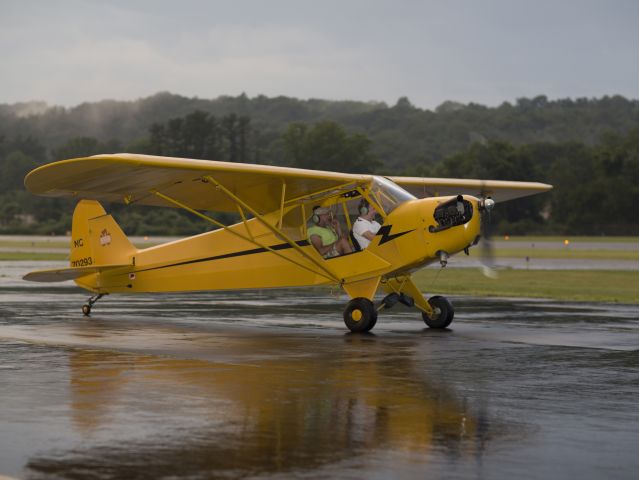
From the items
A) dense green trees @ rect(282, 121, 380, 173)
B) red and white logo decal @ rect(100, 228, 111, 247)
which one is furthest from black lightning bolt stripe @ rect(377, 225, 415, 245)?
dense green trees @ rect(282, 121, 380, 173)

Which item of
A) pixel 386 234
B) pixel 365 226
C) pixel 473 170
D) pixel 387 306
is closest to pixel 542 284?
pixel 387 306

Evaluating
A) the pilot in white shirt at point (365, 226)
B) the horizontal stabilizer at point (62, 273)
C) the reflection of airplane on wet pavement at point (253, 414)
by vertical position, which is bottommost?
the reflection of airplane on wet pavement at point (253, 414)

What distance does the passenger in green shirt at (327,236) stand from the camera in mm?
16156

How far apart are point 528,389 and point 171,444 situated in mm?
4090

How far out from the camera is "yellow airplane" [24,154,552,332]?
15062 mm

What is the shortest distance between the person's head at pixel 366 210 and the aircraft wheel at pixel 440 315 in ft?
6.04

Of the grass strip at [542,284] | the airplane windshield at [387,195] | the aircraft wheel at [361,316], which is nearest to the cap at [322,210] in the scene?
the airplane windshield at [387,195]

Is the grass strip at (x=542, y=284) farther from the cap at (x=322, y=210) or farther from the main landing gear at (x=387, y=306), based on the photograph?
the cap at (x=322, y=210)

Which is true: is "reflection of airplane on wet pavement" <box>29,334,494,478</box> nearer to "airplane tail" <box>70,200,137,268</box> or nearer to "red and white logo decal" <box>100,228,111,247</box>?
"airplane tail" <box>70,200,137,268</box>

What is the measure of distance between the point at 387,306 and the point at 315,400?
731 cm

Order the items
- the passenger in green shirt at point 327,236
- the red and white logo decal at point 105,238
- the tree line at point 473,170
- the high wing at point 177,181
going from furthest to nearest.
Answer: the tree line at point 473,170, the red and white logo decal at point 105,238, the passenger in green shirt at point 327,236, the high wing at point 177,181

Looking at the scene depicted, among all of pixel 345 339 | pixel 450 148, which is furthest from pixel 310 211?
pixel 450 148

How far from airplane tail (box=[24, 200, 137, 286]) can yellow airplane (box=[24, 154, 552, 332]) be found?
26 mm

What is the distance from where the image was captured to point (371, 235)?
15.9 metres
